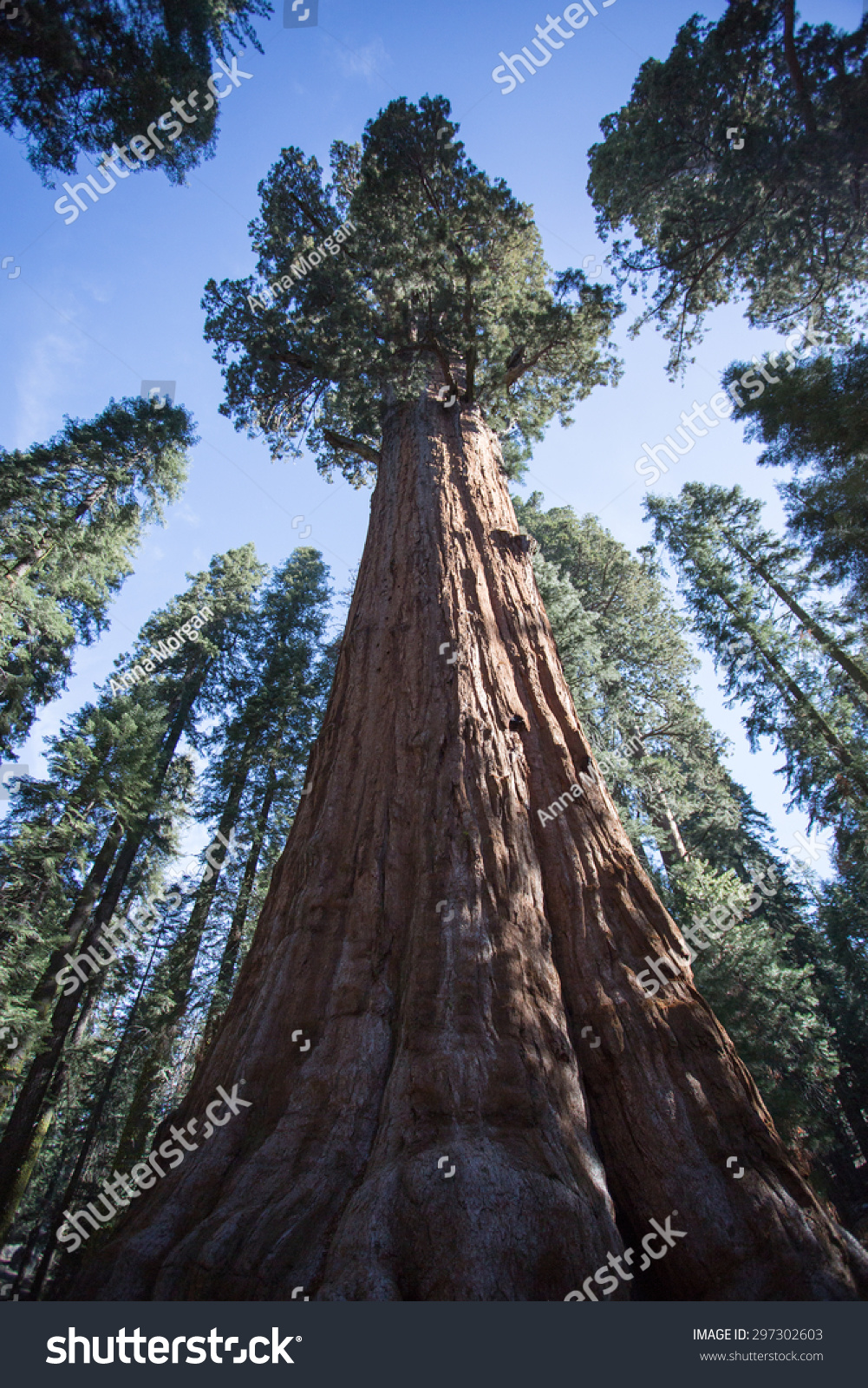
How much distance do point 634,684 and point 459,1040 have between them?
1366 centimetres

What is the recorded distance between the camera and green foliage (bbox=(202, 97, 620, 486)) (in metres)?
8.09

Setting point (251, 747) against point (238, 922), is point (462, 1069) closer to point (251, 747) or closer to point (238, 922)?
point (238, 922)

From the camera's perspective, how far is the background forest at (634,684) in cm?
904

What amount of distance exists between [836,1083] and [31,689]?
67.8ft

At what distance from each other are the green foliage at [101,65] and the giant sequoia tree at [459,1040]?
604cm

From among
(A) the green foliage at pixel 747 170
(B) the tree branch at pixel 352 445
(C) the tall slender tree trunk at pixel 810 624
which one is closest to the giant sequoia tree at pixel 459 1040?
(B) the tree branch at pixel 352 445

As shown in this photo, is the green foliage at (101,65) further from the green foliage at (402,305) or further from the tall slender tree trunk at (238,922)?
the tall slender tree trunk at (238,922)

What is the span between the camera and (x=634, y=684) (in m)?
15.3
